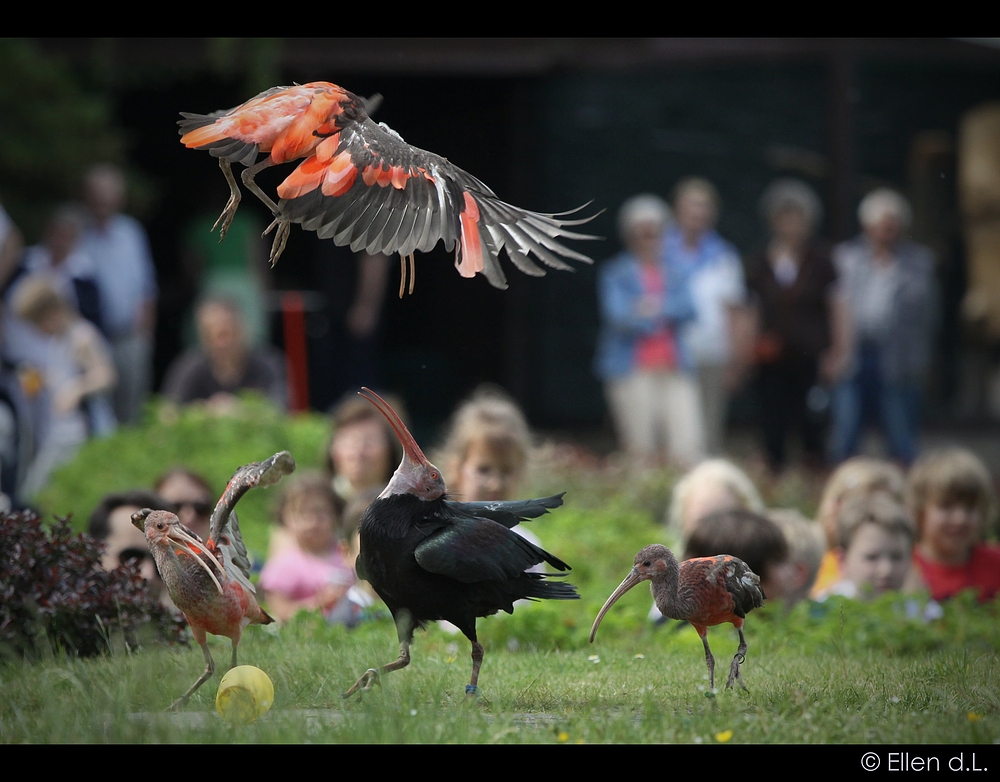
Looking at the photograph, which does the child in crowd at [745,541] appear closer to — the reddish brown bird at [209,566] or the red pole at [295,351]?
the reddish brown bird at [209,566]

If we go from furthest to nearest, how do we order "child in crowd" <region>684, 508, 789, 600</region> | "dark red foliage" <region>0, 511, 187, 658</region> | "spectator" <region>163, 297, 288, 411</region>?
"spectator" <region>163, 297, 288, 411</region>, "child in crowd" <region>684, 508, 789, 600</region>, "dark red foliage" <region>0, 511, 187, 658</region>

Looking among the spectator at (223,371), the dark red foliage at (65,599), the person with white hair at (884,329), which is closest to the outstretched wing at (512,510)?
the dark red foliage at (65,599)

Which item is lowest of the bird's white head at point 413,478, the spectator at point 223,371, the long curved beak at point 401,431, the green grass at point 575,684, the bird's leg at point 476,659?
the green grass at point 575,684

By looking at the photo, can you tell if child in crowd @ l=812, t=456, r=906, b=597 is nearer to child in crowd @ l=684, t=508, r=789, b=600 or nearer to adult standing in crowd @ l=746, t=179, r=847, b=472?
child in crowd @ l=684, t=508, r=789, b=600

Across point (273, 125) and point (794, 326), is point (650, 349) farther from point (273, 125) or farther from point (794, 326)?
point (273, 125)

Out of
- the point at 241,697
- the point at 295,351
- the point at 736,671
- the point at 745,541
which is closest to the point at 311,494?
the point at 745,541

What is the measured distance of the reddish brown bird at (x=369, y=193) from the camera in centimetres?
394

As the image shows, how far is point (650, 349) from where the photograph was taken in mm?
12039

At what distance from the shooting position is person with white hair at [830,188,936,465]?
1227cm

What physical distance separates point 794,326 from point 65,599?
8.79 m

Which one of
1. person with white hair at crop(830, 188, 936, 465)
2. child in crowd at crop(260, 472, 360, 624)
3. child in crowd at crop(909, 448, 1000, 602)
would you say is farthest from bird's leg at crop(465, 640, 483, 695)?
person with white hair at crop(830, 188, 936, 465)

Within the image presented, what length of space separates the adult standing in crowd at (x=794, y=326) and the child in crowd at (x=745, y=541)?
21.5 feet

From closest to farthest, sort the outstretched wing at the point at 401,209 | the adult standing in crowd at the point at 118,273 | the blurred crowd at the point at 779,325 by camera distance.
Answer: the outstretched wing at the point at 401,209 → the blurred crowd at the point at 779,325 → the adult standing in crowd at the point at 118,273

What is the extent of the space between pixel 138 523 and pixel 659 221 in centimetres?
850
